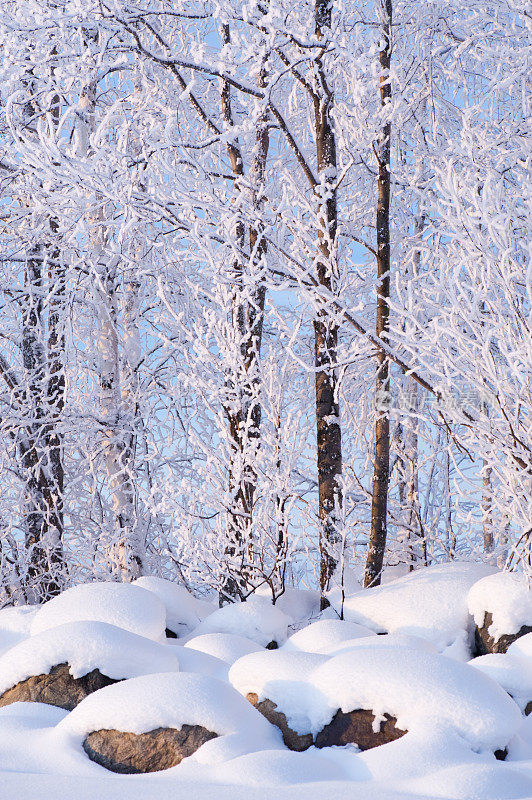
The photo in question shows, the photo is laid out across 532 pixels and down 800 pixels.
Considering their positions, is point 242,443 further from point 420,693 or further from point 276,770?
point 276,770

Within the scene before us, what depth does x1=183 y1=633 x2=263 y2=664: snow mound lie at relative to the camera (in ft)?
16.9

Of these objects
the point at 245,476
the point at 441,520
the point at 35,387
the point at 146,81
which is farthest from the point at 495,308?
the point at 35,387

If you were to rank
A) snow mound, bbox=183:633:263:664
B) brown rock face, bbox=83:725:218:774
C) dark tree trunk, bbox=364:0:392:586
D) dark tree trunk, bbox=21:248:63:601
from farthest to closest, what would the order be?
dark tree trunk, bbox=21:248:63:601
dark tree trunk, bbox=364:0:392:586
snow mound, bbox=183:633:263:664
brown rock face, bbox=83:725:218:774

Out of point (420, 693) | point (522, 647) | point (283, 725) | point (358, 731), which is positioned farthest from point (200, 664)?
point (522, 647)

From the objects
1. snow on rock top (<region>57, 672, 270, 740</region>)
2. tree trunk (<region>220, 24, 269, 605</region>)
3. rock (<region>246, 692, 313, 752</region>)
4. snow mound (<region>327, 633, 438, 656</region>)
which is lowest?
rock (<region>246, 692, 313, 752</region>)

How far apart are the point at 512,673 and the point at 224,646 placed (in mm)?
1886

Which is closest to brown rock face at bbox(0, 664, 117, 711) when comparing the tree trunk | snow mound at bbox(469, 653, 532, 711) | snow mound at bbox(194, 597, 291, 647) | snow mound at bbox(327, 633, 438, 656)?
snow mound at bbox(327, 633, 438, 656)

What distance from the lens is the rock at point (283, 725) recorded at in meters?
3.81

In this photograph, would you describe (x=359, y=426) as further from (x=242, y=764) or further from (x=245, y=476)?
(x=242, y=764)

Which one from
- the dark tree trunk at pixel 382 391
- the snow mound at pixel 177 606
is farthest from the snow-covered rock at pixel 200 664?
the dark tree trunk at pixel 382 391

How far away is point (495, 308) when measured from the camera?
16.1 feet

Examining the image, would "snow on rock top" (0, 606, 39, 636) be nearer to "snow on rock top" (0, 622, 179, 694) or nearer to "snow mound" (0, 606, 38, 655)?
"snow mound" (0, 606, 38, 655)

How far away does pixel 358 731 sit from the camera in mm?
3723

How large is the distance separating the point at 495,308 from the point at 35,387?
22.4 feet
